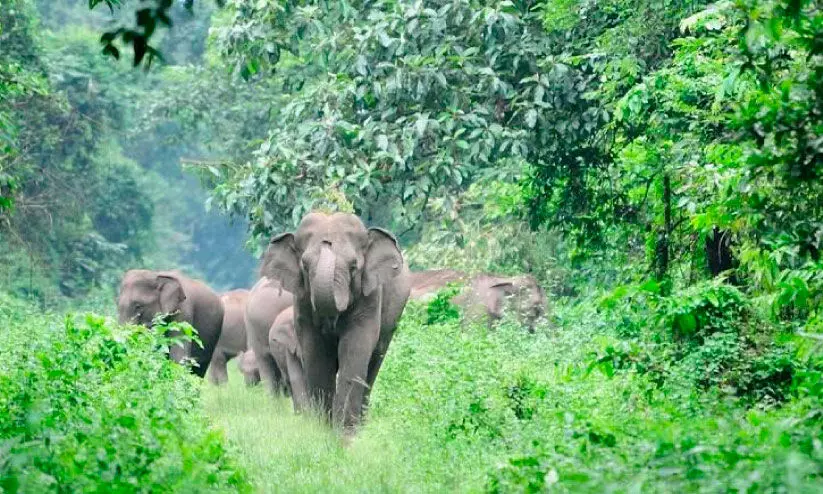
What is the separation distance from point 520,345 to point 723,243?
6.87 feet

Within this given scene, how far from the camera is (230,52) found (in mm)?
20297

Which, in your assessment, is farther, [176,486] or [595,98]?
[595,98]

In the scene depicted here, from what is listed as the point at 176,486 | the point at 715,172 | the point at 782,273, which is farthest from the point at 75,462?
the point at 715,172

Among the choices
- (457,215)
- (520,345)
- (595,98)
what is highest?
(595,98)

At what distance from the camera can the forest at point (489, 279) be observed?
855 centimetres

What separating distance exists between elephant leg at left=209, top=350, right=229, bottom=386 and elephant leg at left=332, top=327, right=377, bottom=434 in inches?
415

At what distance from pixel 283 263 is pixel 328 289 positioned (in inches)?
29.8

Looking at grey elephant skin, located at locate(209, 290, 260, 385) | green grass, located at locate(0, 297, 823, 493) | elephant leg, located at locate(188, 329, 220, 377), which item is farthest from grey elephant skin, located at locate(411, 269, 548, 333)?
green grass, located at locate(0, 297, 823, 493)

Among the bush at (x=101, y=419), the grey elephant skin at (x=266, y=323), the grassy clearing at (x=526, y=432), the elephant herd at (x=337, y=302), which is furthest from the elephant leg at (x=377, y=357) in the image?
the grey elephant skin at (x=266, y=323)

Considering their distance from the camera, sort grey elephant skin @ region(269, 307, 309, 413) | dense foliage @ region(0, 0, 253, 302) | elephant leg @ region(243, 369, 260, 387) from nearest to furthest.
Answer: grey elephant skin @ region(269, 307, 309, 413) → elephant leg @ region(243, 369, 260, 387) → dense foliage @ region(0, 0, 253, 302)

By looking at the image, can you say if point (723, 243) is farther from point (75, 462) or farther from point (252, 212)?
point (75, 462)

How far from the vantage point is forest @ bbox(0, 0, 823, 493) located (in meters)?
8.55

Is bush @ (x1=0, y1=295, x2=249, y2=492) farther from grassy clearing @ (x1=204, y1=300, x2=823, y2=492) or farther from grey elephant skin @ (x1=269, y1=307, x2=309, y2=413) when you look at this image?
grey elephant skin @ (x1=269, y1=307, x2=309, y2=413)

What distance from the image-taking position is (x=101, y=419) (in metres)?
9.18
